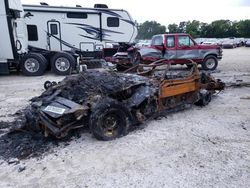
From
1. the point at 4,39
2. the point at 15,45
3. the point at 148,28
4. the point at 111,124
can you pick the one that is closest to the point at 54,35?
the point at 15,45

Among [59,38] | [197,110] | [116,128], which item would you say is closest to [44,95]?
[116,128]

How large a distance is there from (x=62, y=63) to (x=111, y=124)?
27.2 feet

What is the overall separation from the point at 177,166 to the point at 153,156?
0.43m

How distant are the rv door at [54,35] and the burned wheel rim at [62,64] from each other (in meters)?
2.55

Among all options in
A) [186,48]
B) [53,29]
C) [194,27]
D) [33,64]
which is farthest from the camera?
[194,27]

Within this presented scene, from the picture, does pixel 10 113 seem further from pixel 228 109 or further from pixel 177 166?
pixel 228 109

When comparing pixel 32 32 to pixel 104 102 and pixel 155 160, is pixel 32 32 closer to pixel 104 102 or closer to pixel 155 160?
pixel 104 102

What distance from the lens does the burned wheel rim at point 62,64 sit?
12430 mm

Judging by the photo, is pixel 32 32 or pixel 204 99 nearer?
pixel 204 99

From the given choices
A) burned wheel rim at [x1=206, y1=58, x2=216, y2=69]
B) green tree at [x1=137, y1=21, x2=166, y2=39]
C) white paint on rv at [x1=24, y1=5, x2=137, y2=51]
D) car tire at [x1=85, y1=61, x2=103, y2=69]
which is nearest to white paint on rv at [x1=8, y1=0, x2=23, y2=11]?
white paint on rv at [x1=24, y1=5, x2=137, y2=51]

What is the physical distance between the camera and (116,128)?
16.0 ft

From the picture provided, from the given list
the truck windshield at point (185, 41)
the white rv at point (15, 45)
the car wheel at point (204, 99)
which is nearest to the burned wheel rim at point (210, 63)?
the truck windshield at point (185, 41)

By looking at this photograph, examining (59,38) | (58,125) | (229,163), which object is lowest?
(229,163)

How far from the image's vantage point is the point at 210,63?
45.7 ft
